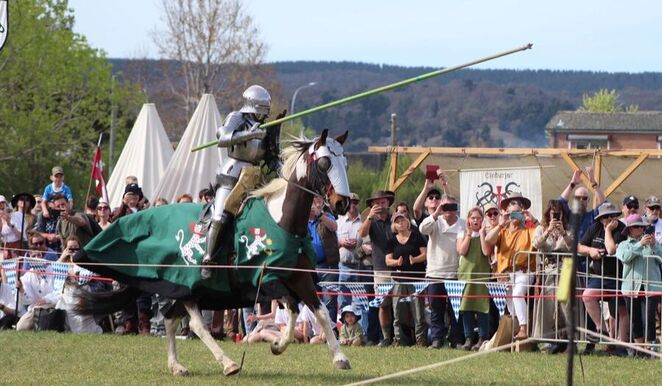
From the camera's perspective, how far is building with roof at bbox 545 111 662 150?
119m

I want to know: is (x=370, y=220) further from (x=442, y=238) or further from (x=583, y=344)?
(x=583, y=344)

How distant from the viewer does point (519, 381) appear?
1161 centimetres

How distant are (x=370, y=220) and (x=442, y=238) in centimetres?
108

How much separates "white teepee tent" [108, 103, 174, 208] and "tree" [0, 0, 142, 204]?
21.4 metres

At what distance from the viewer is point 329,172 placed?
456 inches

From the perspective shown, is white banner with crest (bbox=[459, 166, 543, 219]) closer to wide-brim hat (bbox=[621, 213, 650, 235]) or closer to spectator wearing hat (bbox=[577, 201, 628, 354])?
spectator wearing hat (bbox=[577, 201, 628, 354])

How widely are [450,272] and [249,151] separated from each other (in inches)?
175

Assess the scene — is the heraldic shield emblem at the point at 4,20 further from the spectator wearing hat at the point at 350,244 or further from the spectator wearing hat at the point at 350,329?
the spectator wearing hat at the point at 350,329

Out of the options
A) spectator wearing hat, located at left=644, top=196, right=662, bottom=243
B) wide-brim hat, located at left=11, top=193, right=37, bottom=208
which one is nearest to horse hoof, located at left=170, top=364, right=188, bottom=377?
spectator wearing hat, located at left=644, top=196, right=662, bottom=243

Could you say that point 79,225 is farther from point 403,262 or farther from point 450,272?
point 450,272

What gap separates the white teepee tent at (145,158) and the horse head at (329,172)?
44.7ft

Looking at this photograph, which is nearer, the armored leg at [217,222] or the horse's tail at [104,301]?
the armored leg at [217,222]

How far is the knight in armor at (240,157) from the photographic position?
11.9 metres

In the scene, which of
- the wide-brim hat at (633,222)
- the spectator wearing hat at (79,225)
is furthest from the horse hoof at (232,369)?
the spectator wearing hat at (79,225)
